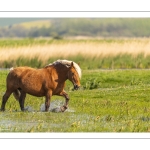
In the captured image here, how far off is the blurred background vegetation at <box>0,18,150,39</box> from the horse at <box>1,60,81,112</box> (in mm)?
30509

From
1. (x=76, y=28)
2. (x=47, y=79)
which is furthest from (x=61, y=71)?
(x=76, y=28)

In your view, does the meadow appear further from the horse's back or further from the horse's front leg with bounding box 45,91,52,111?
the horse's back

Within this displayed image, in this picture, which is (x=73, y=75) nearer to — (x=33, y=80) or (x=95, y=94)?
(x=33, y=80)

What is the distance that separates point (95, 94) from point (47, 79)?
396 cm

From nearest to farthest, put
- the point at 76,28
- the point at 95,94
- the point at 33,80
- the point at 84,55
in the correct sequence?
1. the point at 33,80
2. the point at 95,94
3. the point at 84,55
4. the point at 76,28

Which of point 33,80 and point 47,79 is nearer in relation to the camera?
point 47,79

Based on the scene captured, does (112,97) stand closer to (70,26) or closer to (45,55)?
(45,55)

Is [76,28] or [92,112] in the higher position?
[92,112]

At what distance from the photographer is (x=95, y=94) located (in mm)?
18891

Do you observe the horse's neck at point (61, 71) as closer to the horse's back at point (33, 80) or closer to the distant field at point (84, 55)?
the horse's back at point (33, 80)

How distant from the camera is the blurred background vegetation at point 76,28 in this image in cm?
5138

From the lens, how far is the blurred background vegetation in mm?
51378

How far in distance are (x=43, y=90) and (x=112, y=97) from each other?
367cm

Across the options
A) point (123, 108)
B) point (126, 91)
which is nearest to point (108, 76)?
point (126, 91)
